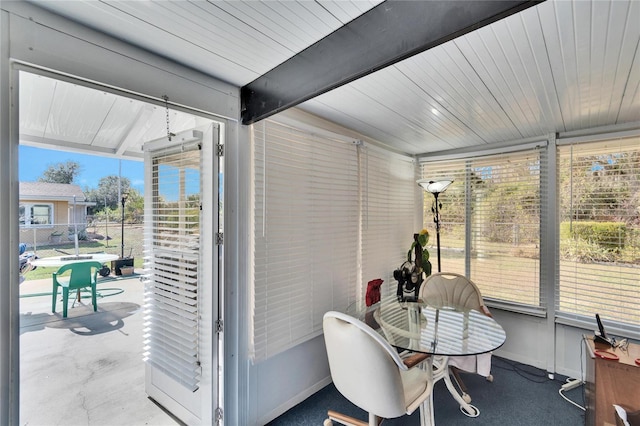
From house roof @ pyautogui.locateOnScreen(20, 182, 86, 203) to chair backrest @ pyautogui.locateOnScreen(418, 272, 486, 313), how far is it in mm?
3692

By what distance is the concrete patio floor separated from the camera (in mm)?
2104

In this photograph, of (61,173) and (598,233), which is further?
(61,173)

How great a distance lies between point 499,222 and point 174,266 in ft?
10.7

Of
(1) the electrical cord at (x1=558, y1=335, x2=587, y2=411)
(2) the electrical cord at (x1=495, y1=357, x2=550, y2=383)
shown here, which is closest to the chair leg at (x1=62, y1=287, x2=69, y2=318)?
(2) the electrical cord at (x1=495, y1=357, x2=550, y2=383)

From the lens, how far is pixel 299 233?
7.04 ft

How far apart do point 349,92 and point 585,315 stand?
118 inches

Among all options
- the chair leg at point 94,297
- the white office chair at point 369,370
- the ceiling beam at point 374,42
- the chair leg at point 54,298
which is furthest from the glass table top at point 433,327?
the chair leg at point 54,298

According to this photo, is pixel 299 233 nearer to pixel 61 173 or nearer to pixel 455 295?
pixel 455 295

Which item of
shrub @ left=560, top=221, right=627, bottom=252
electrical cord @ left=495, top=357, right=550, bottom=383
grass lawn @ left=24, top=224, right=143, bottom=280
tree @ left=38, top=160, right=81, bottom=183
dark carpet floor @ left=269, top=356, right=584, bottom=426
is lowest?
electrical cord @ left=495, top=357, right=550, bottom=383

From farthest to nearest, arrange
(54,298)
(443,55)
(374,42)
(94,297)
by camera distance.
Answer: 1. (94,297)
2. (54,298)
3. (443,55)
4. (374,42)

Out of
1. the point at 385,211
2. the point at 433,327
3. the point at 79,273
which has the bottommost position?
the point at 433,327

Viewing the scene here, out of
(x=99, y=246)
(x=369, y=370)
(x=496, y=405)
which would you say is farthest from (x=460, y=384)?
(x=99, y=246)

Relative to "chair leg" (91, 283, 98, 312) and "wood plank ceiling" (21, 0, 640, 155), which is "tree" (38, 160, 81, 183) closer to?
"chair leg" (91, 283, 98, 312)

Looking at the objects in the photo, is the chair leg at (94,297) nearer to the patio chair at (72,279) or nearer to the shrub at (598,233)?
the patio chair at (72,279)
